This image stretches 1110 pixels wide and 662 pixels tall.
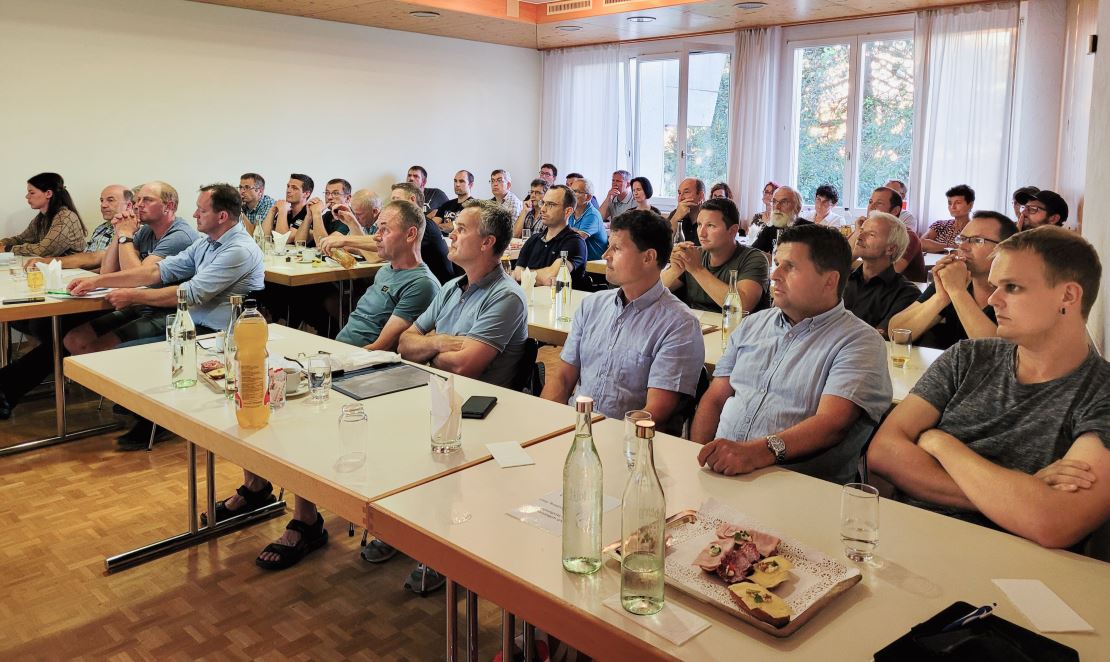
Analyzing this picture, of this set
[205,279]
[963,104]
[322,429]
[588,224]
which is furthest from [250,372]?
[963,104]

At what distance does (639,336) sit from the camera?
9.28 ft

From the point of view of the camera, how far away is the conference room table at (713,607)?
1.31 m

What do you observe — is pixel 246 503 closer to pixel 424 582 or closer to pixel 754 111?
pixel 424 582

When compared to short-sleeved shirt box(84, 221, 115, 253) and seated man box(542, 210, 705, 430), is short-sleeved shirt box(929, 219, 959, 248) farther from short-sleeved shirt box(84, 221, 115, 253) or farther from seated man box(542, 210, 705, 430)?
short-sleeved shirt box(84, 221, 115, 253)

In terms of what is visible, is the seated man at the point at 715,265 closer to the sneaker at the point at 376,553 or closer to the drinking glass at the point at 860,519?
the sneaker at the point at 376,553

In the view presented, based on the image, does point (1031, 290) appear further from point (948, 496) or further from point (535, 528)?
point (535, 528)

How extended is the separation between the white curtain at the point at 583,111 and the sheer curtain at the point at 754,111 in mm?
1773

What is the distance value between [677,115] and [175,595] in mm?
8795

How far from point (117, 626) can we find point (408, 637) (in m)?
0.91

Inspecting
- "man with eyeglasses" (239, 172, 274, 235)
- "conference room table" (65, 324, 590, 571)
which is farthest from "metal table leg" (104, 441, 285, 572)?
"man with eyeglasses" (239, 172, 274, 235)

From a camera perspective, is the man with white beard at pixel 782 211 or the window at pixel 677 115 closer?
the man with white beard at pixel 782 211

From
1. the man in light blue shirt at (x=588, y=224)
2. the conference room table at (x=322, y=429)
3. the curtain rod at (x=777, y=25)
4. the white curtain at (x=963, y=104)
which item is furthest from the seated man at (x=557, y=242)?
the curtain rod at (x=777, y=25)

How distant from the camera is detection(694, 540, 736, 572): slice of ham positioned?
1.45 metres

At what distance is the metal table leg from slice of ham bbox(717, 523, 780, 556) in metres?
2.11
